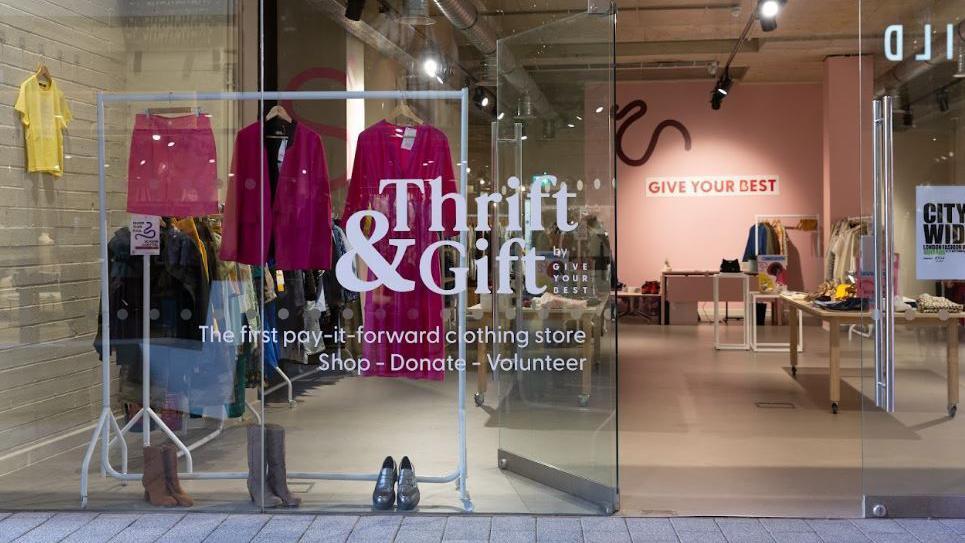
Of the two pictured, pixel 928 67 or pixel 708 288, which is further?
pixel 708 288

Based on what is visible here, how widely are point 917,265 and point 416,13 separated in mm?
2489

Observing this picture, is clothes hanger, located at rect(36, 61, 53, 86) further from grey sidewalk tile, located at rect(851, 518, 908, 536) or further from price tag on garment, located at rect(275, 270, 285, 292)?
grey sidewalk tile, located at rect(851, 518, 908, 536)

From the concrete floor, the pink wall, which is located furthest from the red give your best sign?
the concrete floor

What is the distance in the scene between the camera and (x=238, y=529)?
3.82m

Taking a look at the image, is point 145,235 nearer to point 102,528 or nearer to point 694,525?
point 102,528

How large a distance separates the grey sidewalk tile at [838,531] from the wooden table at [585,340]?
1089mm

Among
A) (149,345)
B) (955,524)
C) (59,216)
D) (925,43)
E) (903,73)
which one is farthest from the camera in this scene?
(59,216)

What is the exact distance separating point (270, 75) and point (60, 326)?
62.5 inches

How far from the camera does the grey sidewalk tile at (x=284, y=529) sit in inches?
145

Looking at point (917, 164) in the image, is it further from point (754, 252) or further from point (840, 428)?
point (754, 252)

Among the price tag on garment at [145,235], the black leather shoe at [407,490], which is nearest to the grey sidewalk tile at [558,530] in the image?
the black leather shoe at [407,490]

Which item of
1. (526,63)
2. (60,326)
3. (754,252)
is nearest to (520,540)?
(526,63)

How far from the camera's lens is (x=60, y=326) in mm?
4441

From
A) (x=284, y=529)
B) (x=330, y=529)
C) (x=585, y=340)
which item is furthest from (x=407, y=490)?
(x=585, y=340)
